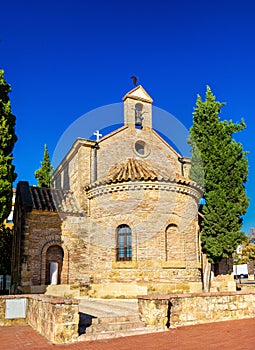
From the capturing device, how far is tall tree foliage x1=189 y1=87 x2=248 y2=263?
20.3 metres

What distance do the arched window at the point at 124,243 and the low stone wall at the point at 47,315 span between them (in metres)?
7.06

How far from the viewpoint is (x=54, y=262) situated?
18984 millimetres

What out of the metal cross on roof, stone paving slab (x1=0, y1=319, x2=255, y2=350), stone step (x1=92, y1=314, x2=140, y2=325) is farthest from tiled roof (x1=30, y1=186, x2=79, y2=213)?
stone step (x1=92, y1=314, x2=140, y2=325)

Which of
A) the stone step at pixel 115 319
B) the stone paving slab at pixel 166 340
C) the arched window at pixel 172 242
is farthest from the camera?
the arched window at pixel 172 242

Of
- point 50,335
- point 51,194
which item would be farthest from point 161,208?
point 50,335

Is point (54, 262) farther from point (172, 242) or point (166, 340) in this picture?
point (166, 340)

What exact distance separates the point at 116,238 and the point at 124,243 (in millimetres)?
520

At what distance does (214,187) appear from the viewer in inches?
824

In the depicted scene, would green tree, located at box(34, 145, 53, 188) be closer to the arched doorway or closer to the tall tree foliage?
the arched doorway

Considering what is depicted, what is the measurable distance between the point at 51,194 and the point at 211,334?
14.6 metres

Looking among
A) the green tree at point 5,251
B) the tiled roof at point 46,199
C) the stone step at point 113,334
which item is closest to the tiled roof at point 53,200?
the tiled roof at point 46,199

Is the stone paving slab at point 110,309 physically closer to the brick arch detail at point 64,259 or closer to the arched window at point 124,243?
the arched window at point 124,243

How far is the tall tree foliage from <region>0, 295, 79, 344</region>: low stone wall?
12.2 metres

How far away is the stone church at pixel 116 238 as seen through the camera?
17.5 metres
